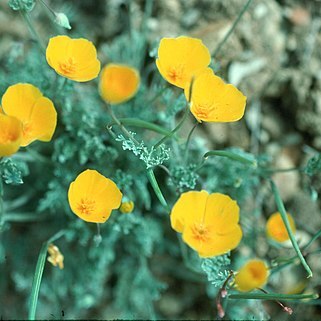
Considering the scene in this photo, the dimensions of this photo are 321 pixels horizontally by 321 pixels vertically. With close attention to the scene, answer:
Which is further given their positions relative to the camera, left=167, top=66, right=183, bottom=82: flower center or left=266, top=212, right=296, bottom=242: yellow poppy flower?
Answer: left=266, top=212, right=296, bottom=242: yellow poppy flower

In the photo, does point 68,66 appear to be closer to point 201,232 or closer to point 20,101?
point 20,101

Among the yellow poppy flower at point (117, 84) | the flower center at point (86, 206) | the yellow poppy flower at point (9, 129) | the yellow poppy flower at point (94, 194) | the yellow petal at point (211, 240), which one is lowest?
the flower center at point (86, 206)

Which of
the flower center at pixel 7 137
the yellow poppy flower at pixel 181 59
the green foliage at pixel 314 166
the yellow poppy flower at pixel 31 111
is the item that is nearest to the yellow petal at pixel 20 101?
the yellow poppy flower at pixel 31 111

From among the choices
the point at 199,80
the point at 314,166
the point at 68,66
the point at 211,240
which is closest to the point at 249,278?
the point at 211,240

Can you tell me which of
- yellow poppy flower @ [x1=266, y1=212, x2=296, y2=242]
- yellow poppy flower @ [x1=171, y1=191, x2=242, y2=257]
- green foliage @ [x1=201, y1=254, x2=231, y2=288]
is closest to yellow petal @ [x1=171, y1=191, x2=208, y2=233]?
yellow poppy flower @ [x1=171, y1=191, x2=242, y2=257]

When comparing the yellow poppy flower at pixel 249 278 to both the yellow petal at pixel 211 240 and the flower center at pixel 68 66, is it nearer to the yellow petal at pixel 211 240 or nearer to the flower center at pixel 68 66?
the yellow petal at pixel 211 240

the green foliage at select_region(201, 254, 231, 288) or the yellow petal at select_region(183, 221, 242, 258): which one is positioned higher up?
the yellow petal at select_region(183, 221, 242, 258)

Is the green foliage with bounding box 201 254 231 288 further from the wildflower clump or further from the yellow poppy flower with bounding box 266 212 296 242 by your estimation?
the wildflower clump

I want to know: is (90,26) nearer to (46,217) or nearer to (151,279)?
(46,217)
